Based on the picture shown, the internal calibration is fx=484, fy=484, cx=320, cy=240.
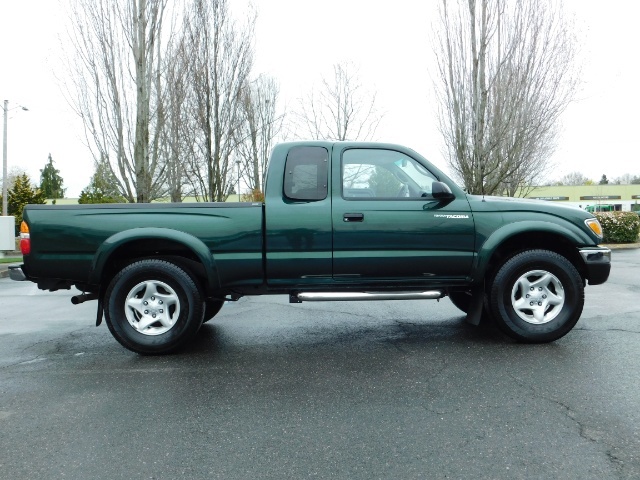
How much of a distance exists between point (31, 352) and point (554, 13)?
15520mm

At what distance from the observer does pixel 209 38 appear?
552 inches

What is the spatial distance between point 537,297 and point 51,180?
300ft

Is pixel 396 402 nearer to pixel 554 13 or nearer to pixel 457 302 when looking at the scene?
pixel 457 302

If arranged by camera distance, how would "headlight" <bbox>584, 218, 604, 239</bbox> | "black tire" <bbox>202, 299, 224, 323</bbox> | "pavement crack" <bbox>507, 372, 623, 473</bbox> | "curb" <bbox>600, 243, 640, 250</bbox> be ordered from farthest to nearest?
1. "curb" <bbox>600, 243, 640, 250</bbox>
2. "black tire" <bbox>202, 299, 224, 323</bbox>
3. "headlight" <bbox>584, 218, 604, 239</bbox>
4. "pavement crack" <bbox>507, 372, 623, 473</bbox>

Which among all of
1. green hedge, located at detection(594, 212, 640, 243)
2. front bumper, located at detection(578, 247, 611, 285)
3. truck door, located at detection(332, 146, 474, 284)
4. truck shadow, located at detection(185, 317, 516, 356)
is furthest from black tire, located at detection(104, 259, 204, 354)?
green hedge, located at detection(594, 212, 640, 243)

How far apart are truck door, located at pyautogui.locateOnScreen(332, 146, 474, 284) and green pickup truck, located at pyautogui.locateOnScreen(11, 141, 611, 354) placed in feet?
0.03

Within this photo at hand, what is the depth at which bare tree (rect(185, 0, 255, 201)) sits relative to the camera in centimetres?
1391

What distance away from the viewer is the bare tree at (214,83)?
13906 millimetres

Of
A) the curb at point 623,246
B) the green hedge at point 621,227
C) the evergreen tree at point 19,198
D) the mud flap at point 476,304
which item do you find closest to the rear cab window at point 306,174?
the mud flap at point 476,304

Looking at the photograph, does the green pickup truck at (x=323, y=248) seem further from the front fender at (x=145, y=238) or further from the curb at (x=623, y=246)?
the curb at (x=623, y=246)

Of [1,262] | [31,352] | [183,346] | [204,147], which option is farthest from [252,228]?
[1,262]

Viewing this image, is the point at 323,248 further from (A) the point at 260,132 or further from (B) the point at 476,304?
(A) the point at 260,132

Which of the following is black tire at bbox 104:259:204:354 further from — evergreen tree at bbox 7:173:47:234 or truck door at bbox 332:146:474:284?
evergreen tree at bbox 7:173:47:234

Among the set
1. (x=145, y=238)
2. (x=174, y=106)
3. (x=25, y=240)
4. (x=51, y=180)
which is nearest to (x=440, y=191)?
(x=145, y=238)
